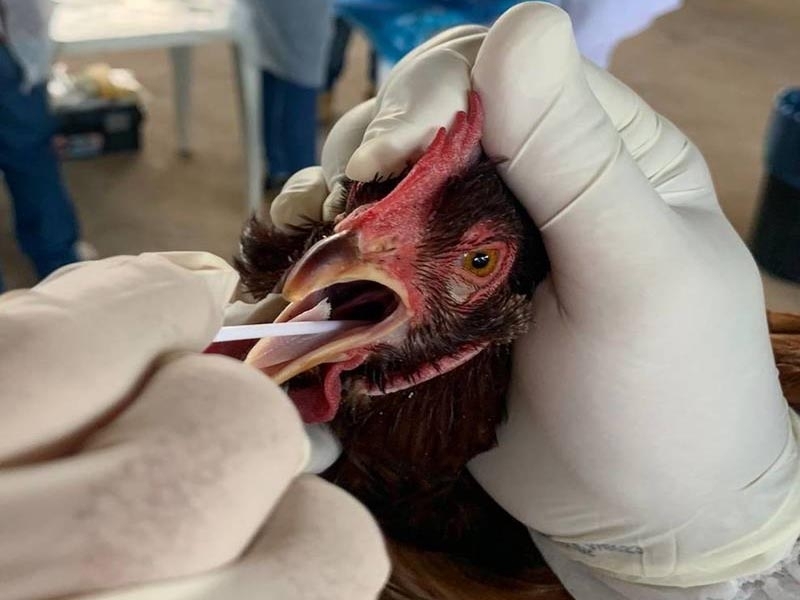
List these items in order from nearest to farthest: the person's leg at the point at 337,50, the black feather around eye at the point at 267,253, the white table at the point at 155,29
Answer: the black feather around eye at the point at 267,253 → the white table at the point at 155,29 → the person's leg at the point at 337,50

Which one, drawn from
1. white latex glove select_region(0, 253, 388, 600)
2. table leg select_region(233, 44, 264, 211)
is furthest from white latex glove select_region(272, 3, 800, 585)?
table leg select_region(233, 44, 264, 211)

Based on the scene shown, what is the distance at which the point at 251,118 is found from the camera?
75.5 inches

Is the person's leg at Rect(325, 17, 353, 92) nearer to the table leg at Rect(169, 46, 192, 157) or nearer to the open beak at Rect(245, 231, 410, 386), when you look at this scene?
the table leg at Rect(169, 46, 192, 157)

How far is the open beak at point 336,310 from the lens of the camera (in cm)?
46

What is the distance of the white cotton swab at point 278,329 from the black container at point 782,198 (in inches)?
60.4

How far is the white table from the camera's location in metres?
1.70

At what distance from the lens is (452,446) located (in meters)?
0.56

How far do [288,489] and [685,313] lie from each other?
0.81 feet

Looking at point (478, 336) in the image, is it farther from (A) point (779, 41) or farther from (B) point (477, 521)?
(A) point (779, 41)

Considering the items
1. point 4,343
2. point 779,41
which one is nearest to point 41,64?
point 4,343

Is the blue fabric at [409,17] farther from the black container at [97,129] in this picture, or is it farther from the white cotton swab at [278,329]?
the white cotton swab at [278,329]

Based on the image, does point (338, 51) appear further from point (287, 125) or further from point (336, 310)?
point (336, 310)

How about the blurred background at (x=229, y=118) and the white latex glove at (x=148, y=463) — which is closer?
the white latex glove at (x=148, y=463)

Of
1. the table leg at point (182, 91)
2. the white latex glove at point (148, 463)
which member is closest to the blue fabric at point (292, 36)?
the table leg at point (182, 91)
